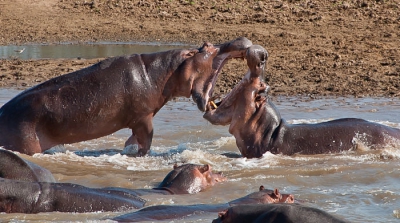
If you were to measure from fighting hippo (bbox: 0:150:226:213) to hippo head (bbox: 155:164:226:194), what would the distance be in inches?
2.7

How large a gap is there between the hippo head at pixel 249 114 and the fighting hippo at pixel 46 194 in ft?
5.87

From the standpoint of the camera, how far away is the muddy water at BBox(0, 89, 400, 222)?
265 inches

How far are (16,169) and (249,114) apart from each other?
2715mm

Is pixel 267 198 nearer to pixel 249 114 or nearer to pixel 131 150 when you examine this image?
pixel 249 114

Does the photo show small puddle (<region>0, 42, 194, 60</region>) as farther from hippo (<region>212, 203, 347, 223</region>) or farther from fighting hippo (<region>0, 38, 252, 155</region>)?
hippo (<region>212, 203, 347, 223</region>)

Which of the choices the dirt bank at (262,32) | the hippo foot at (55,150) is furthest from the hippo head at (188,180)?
the dirt bank at (262,32)

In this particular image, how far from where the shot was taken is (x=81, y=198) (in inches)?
243

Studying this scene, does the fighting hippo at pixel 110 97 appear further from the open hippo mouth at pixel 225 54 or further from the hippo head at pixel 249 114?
the hippo head at pixel 249 114

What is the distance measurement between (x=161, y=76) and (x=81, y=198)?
264 centimetres

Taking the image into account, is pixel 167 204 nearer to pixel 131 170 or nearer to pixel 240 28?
pixel 131 170

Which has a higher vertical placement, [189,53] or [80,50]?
[189,53]

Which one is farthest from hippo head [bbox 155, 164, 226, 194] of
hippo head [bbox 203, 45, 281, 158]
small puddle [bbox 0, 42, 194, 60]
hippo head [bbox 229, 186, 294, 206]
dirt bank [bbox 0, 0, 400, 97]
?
small puddle [bbox 0, 42, 194, 60]

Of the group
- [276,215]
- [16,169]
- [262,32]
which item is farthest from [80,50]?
[276,215]

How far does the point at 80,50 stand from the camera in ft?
53.2
